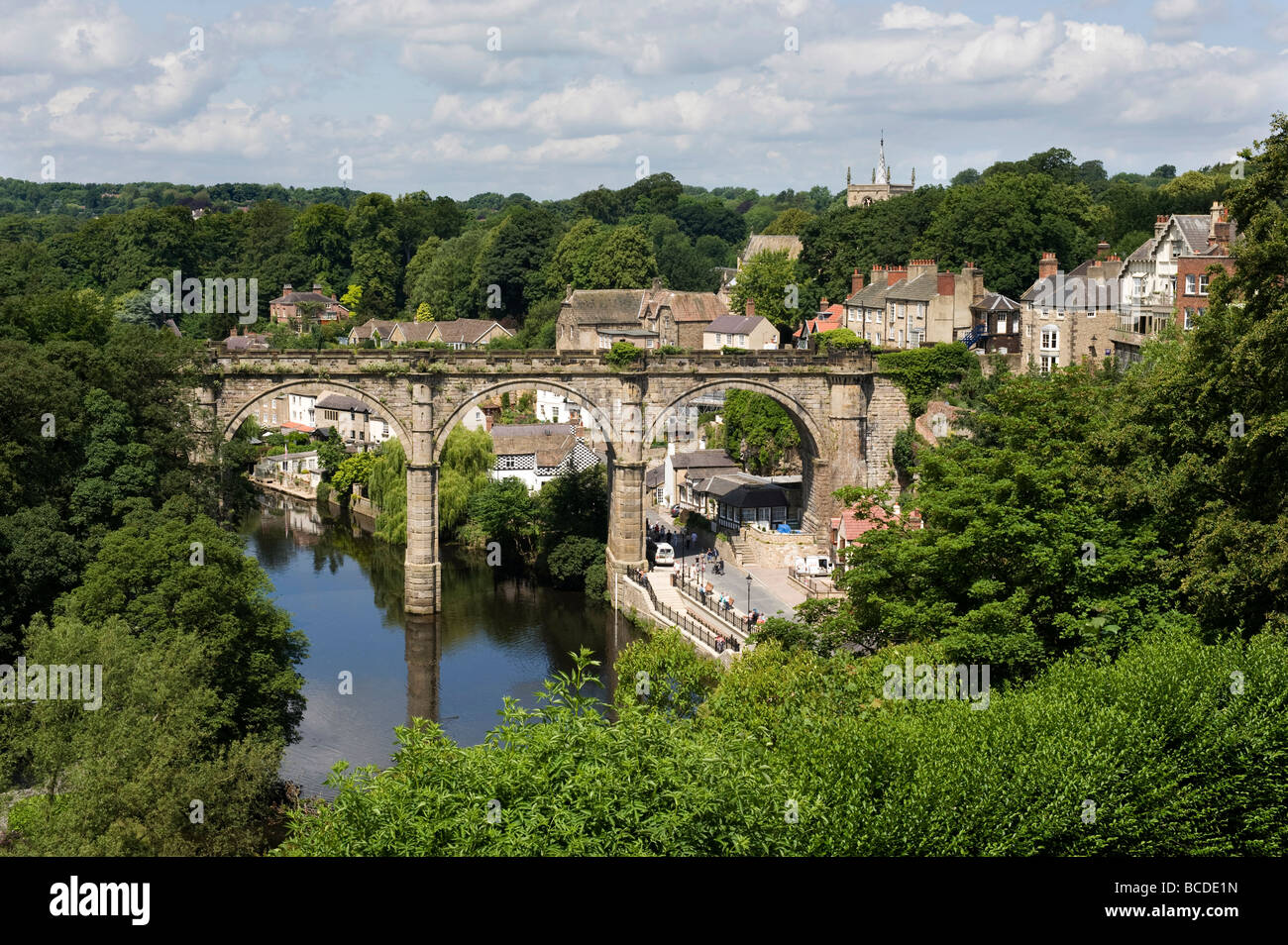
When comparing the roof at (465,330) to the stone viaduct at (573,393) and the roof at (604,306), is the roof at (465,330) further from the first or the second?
the stone viaduct at (573,393)

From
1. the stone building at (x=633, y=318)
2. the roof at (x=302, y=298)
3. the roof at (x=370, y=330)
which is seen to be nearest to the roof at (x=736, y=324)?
the stone building at (x=633, y=318)

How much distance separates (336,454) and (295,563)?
19.0 m

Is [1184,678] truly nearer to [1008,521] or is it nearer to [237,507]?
[1008,521]

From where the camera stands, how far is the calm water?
135 feet

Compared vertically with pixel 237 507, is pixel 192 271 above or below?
above

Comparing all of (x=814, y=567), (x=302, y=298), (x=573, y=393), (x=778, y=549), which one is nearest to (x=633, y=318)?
(x=573, y=393)

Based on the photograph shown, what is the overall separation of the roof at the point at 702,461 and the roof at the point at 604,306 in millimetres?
20418

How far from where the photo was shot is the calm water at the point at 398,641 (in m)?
41.2

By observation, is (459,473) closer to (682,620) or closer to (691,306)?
(682,620)

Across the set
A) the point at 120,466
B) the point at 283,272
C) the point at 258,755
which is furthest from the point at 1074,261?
the point at 283,272

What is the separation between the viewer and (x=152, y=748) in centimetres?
2717

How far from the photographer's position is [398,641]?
5109cm

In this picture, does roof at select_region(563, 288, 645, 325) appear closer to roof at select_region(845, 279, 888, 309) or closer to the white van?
roof at select_region(845, 279, 888, 309)

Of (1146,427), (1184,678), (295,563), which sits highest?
(1146,427)
